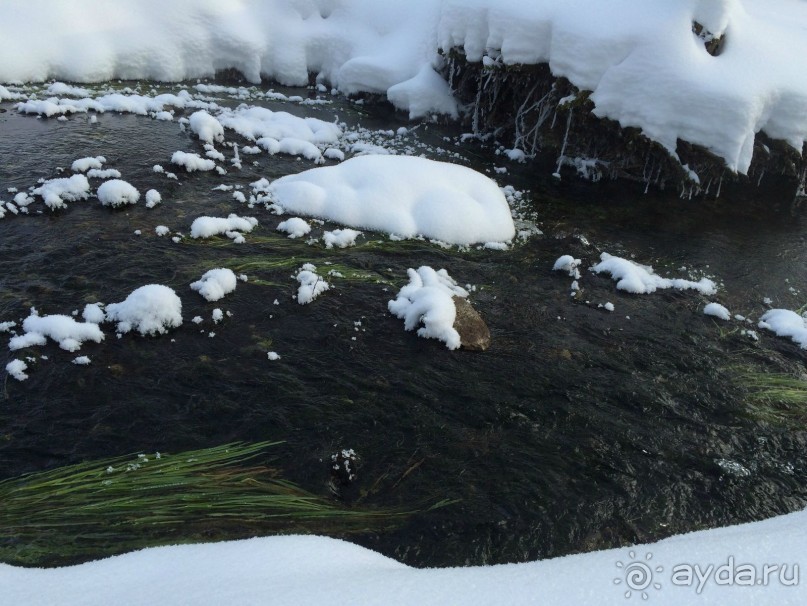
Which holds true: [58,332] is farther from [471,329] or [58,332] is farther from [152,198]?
[471,329]

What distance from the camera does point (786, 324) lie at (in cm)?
714

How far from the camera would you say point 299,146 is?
10.7 metres

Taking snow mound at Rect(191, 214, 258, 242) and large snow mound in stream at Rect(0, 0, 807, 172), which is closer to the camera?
snow mound at Rect(191, 214, 258, 242)

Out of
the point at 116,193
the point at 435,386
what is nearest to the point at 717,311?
the point at 435,386

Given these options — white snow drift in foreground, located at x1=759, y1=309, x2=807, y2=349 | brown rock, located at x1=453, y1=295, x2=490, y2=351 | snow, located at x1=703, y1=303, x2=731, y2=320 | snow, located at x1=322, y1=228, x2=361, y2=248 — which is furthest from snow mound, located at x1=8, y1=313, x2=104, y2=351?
white snow drift in foreground, located at x1=759, y1=309, x2=807, y2=349

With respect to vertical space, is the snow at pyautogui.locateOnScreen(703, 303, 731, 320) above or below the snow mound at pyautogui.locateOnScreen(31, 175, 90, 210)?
below

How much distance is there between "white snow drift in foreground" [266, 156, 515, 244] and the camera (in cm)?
838

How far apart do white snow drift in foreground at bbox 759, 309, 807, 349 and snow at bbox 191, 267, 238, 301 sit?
6980mm

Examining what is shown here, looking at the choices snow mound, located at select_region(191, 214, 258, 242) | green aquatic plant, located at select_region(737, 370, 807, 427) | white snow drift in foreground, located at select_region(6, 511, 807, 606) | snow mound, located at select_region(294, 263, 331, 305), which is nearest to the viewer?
white snow drift in foreground, located at select_region(6, 511, 807, 606)

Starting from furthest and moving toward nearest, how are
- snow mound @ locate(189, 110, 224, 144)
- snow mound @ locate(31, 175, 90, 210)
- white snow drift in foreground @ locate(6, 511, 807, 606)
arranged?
1. snow mound @ locate(189, 110, 224, 144)
2. snow mound @ locate(31, 175, 90, 210)
3. white snow drift in foreground @ locate(6, 511, 807, 606)

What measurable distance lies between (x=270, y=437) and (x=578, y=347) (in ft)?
12.1

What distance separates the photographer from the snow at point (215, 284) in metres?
6.41

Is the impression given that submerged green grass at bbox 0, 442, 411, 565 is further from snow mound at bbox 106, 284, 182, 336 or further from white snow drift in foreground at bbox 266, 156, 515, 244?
white snow drift in foreground at bbox 266, 156, 515, 244

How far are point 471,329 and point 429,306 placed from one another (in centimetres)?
57
